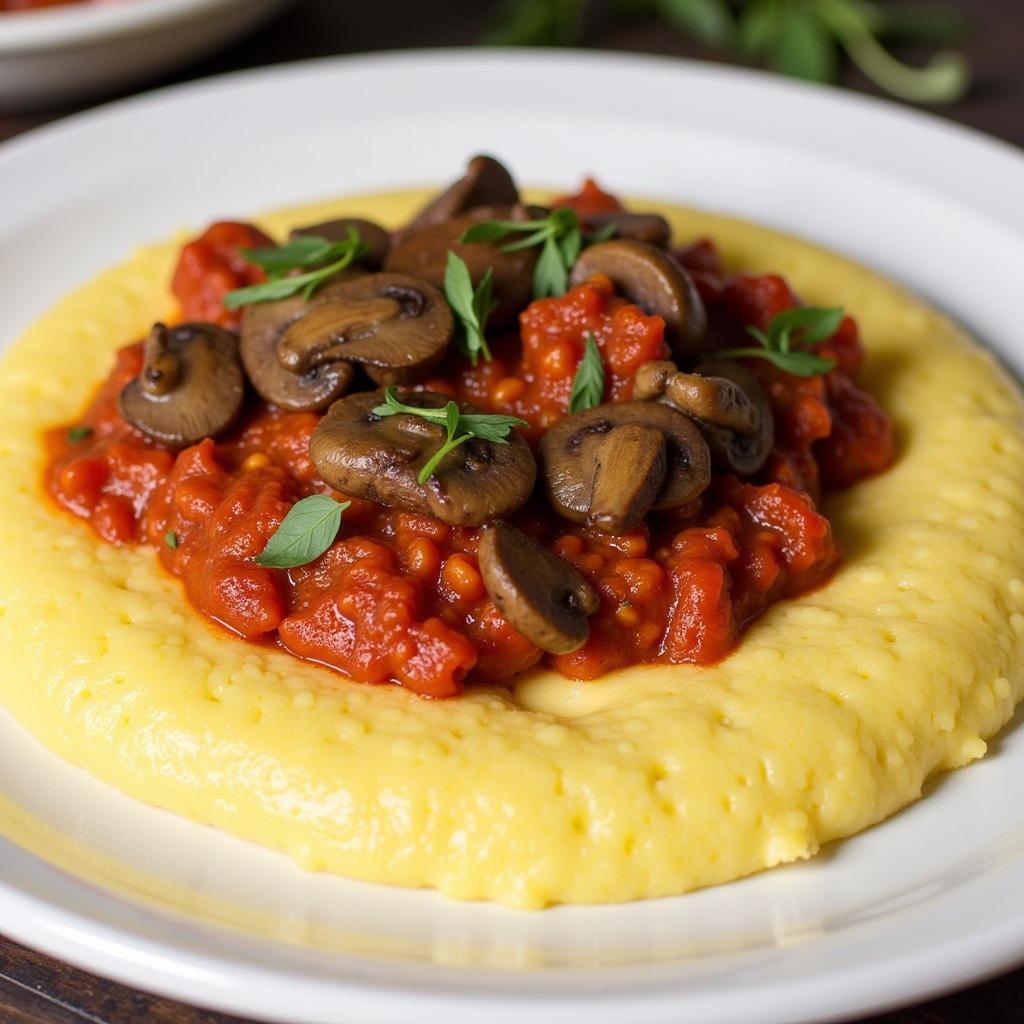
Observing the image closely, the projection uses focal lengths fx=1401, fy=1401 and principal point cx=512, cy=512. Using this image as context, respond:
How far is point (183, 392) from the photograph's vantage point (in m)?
4.96

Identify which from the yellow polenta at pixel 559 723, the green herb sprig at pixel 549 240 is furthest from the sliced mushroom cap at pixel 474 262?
the yellow polenta at pixel 559 723

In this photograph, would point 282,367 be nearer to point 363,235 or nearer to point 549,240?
point 363,235

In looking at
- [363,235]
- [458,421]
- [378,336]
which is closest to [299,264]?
[363,235]

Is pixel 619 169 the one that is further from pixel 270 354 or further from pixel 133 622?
pixel 133 622

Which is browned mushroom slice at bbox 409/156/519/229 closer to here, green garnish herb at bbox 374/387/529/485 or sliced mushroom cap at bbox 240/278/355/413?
sliced mushroom cap at bbox 240/278/355/413

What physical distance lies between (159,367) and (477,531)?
1.31m

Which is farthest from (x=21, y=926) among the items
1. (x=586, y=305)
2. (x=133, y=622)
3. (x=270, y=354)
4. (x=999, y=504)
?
(x=999, y=504)

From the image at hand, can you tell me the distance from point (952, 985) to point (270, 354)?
2999 mm

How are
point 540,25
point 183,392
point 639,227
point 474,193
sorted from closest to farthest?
point 183,392, point 639,227, point 474,193, point 540,25

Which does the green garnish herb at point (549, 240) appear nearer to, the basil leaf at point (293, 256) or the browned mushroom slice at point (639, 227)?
the browned mushroom slice at point (639, 227)

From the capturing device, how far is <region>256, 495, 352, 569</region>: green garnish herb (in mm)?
4438

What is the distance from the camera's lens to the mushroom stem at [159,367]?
4.91 m

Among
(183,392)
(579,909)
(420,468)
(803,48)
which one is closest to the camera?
(579,909)

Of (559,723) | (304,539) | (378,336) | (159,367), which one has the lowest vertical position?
(559,723)
